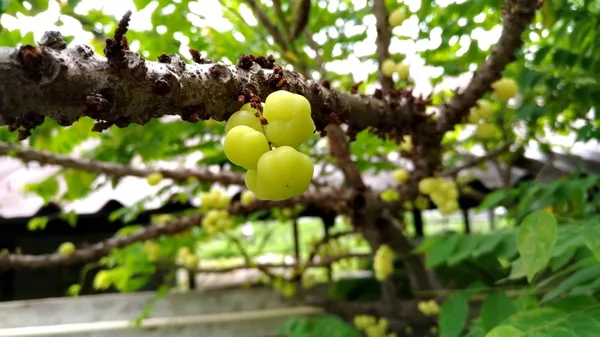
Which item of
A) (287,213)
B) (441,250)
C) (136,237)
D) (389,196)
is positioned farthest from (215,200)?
(441,250)

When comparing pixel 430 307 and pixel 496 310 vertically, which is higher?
pixel 496 310

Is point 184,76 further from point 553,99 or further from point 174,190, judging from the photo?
point 174,190

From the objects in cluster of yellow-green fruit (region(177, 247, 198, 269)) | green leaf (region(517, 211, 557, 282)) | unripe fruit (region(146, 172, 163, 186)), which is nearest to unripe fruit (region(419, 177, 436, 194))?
green leaf (region(517, 211, 557, 282))

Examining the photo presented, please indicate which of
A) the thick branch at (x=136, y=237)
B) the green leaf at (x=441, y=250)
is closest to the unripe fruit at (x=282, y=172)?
the green leaf at (x=441, y=250)

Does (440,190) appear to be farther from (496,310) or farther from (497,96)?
(496,310)

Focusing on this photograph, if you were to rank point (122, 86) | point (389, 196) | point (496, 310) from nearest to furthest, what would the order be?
point (122, 86)
point (496, 310)
point (389, 196)

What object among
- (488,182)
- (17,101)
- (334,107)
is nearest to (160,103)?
(17,101)
